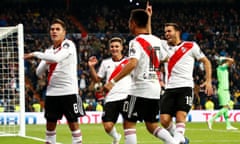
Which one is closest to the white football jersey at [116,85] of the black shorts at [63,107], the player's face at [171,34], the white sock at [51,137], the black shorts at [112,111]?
the black shorts at [112,111]

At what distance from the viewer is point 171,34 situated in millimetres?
12609

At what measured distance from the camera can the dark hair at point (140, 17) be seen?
9.66 m

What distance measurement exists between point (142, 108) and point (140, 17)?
130 centimetres

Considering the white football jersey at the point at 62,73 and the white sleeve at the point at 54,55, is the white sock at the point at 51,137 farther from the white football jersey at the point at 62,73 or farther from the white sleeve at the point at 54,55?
the white sleeve at the point at 54,55

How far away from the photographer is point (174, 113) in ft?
40.9

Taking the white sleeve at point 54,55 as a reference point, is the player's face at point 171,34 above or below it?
above

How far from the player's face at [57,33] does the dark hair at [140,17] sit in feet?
5.59

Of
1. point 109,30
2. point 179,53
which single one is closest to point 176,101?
point 179,53

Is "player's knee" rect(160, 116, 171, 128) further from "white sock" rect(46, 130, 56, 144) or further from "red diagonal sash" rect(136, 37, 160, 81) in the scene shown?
"red diagonal sash" rect(136, 37, 160, 81)

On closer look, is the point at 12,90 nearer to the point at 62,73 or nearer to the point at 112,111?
the point at 112,111

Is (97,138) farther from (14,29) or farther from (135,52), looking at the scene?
(135,52)

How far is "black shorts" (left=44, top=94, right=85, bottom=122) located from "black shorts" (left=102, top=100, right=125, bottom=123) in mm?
1587

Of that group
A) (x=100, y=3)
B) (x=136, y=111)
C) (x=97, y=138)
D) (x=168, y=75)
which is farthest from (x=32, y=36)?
(x=136, y=111)

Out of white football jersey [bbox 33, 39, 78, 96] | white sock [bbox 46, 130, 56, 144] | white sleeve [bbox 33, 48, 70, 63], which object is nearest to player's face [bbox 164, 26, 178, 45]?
white football jersey [bbox 33, 39, 78, 96]
